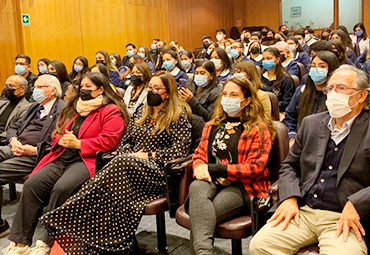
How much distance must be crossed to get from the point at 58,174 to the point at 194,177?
1172 millimetres

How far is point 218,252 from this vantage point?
303 cm

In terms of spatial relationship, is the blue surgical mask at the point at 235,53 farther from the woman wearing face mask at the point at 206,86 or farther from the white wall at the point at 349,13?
the white wall at the point at 349,13

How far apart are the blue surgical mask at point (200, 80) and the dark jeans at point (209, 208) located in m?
1.68

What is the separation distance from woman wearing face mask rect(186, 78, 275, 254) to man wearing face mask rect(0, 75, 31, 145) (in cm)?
239

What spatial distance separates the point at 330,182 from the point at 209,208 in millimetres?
675

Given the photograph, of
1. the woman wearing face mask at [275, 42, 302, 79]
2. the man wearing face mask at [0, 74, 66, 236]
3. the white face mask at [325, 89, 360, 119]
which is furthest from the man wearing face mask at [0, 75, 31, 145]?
the woman wearing face mask at [275, 42, 302, 79]

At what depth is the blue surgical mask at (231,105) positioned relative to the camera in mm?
2803

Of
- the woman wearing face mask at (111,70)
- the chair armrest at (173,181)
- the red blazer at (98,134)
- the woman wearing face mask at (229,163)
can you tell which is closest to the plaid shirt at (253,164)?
the woman wearing face mask at (229,163)

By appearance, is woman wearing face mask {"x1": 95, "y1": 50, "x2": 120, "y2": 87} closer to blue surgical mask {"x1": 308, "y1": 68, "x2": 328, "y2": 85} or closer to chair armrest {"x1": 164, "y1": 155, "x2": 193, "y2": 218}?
blue surgical mask {"x1": 308, "y1": 68, "x2": 328, "y2": 85}

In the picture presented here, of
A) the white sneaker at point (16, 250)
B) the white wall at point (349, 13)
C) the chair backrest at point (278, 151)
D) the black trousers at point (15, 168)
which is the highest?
the white wall at point (349, 13)

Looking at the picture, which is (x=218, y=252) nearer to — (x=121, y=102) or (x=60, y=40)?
(x=121, y=102)

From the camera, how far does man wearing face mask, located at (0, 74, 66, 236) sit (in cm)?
362

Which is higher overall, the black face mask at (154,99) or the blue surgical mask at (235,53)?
the blue surgical mask at (235,53)

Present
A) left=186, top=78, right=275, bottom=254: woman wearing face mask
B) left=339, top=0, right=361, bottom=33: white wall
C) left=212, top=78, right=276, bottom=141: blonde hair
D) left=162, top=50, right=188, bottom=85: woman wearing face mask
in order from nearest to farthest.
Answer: left=186, top=78, right=275, bottom=254: woman wearing face mask → left=212, top=78, right=276, bottom=141: blonde hair → left=162, top=50, right=188, bottom=85: woman wearing face mask → left=339, top=0, right=361, bottom=33: white wall
